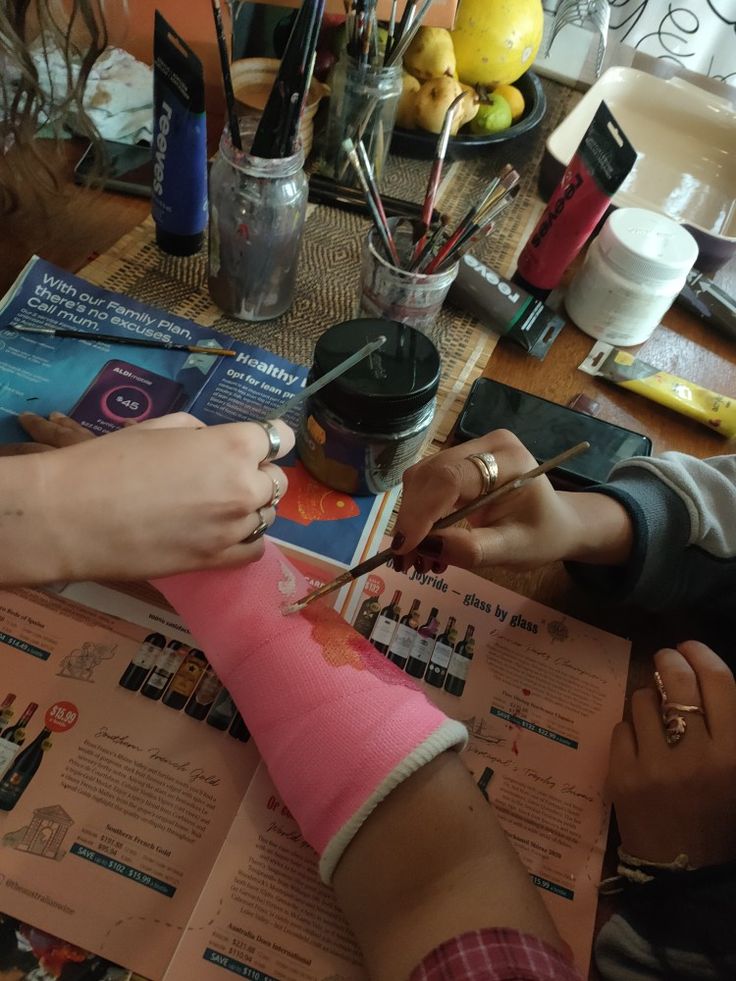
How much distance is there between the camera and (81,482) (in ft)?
1.15

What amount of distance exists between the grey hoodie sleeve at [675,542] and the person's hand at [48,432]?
0.40m

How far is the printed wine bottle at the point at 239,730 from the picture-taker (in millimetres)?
455

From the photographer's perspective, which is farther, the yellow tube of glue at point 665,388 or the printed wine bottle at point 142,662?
the yellow tube of glue at point 665,388

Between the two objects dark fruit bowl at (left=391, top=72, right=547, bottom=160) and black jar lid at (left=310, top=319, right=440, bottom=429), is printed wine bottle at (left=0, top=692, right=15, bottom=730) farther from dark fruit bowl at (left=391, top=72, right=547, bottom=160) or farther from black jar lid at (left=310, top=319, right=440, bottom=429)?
dark fruit bowl at (left=391, top=72, right=547, bottom=160)

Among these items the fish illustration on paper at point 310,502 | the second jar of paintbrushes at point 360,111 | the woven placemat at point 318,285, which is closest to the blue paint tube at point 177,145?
the woven placemat at point 318,285

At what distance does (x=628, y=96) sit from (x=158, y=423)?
0.83m

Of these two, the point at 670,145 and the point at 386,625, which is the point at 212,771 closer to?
the point at 386,625

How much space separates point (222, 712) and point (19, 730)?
12 cm

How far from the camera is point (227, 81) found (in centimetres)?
56

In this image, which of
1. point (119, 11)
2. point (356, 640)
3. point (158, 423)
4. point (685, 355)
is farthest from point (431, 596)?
point (119, 11)

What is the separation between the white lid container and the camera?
68 centimetres

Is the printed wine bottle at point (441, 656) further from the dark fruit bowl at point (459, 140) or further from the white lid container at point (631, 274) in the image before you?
the dark fruit bowl at point (459, 140)

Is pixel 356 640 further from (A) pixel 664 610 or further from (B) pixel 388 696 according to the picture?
(A) pixel 664 610

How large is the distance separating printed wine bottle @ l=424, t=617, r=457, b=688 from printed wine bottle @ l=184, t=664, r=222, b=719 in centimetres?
14
